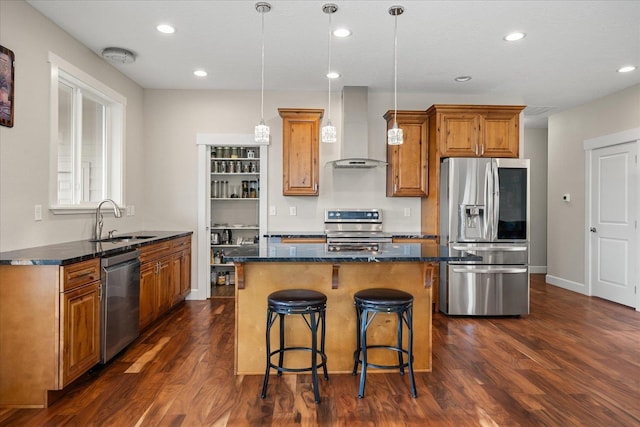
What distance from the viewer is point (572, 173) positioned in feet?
19.3

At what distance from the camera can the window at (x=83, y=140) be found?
132 inches

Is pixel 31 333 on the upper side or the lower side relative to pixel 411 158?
lower

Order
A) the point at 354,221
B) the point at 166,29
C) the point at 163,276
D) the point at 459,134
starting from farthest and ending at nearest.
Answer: the point at 354,221
the point at 459,134
the point at 163,276
the point at 166,29

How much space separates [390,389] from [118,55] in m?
3.84

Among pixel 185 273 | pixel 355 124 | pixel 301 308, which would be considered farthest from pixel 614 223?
pixel 185 273

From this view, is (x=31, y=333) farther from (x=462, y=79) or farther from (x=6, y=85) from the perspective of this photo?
(x=462, y=79)

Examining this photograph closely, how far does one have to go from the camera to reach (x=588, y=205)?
5.57m

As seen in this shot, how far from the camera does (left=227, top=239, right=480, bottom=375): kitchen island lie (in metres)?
2.82

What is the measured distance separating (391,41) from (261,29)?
1.19m

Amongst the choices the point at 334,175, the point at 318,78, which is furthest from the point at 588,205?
the point at 318,78

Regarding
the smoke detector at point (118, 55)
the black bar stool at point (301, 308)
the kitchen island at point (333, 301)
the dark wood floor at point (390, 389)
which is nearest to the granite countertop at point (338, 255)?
the kitchen island at point (333, 301)

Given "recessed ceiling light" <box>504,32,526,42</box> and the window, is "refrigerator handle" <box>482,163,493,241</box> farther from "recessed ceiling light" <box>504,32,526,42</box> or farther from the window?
the window

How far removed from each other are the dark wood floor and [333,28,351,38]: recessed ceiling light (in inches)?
111

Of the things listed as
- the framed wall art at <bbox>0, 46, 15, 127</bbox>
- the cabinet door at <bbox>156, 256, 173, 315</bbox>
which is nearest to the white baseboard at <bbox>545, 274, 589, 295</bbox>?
the cabinet door at <bbox>156, 256, 173, 315</bbox>
